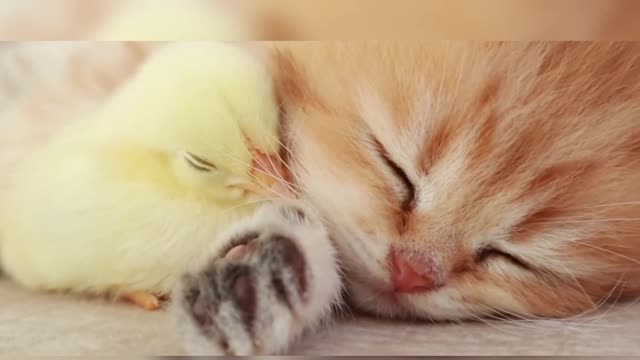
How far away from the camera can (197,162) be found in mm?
1096

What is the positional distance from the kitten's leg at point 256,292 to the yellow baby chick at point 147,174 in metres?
0.08

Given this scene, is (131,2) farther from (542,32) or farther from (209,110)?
(542,32)

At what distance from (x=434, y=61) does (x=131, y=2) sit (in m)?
0.38

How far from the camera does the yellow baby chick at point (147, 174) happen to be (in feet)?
3.57

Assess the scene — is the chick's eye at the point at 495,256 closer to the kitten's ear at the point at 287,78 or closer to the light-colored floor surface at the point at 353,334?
the light-colored floor surface at the point at 353,334

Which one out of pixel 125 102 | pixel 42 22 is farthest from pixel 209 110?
pixel 42 22

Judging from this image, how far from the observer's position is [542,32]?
1.09m

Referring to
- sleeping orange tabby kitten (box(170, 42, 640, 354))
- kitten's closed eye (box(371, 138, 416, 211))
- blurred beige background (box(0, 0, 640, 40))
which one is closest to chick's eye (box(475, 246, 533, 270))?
sleeping orange tabby kitten (box(170, 42, 640, 354))

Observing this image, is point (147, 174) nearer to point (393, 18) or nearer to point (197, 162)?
point (197, 162)

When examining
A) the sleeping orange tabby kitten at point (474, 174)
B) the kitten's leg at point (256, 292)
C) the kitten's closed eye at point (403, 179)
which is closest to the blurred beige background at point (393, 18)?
the sleeping orange tabby kitten at point (474, 174)

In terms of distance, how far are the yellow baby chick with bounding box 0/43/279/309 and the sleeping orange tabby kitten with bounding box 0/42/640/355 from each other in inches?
3.2

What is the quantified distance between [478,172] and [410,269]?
0.14m

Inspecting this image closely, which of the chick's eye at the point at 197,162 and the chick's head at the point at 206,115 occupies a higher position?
the chick's head at the point at 206,115

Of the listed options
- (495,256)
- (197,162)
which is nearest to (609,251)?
(495,256)
